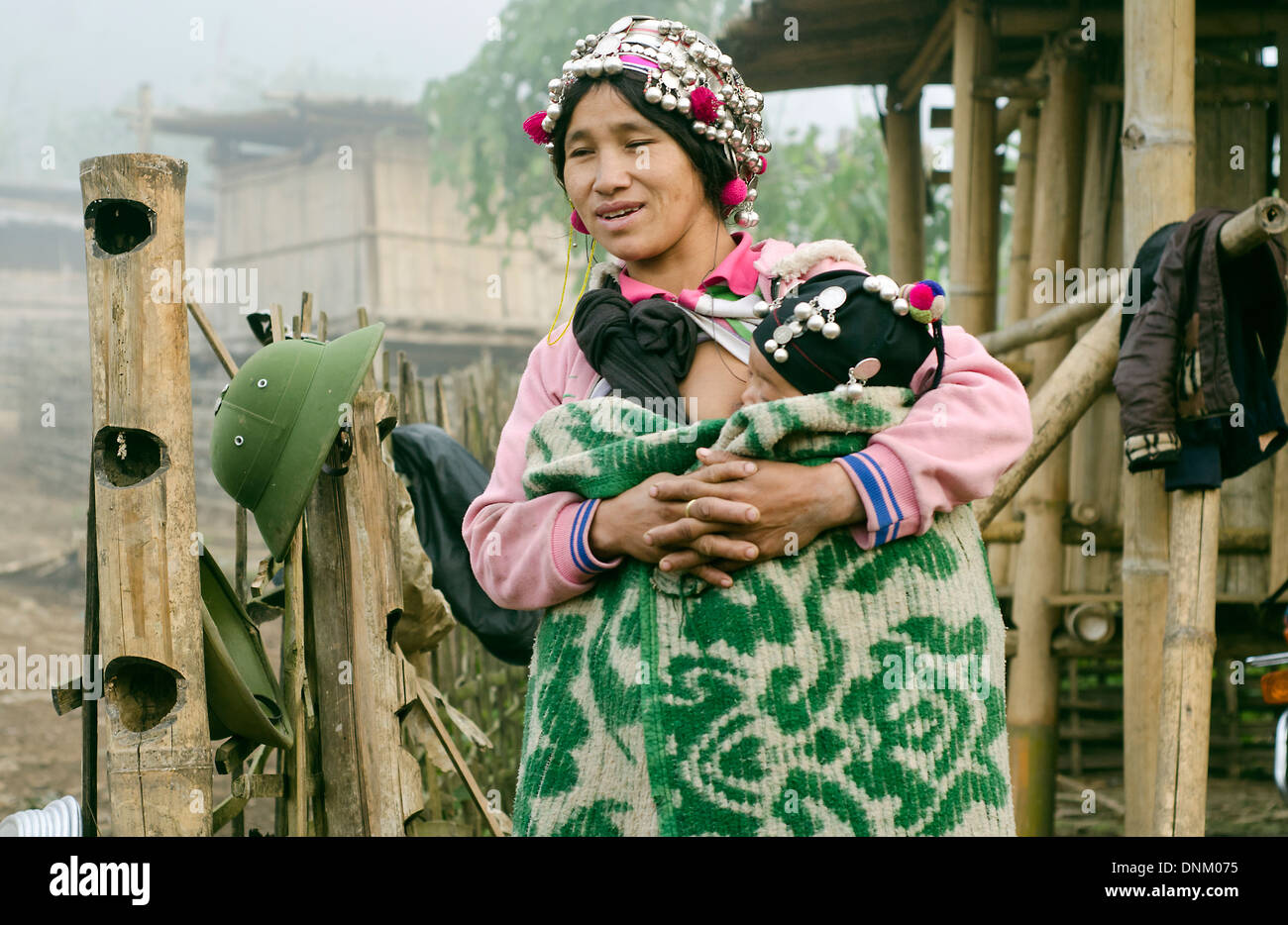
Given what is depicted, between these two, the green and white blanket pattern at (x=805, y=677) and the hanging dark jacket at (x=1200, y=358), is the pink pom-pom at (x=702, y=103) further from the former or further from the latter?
the hanging dark jacket at (x=1200, y=358)

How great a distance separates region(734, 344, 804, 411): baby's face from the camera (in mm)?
1855

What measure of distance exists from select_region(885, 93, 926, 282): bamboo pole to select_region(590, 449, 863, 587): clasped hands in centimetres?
497

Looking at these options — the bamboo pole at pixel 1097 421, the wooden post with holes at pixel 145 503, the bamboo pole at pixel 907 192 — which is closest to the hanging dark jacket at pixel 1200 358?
the bamboo pole at pixel 1097 421

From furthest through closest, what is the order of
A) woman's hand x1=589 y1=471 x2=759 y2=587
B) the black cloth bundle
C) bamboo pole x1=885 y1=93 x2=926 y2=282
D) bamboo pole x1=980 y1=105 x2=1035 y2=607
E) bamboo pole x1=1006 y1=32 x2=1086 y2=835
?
1. bamboo pole x1=885 y1=93 x2=926 y2=282
2. bamboo pole x1=980 y1=105 x2=1035 y2=607
3. bamboo pole x1=1006 y1=32 x2=1086 y2=835
4. the black cloth bundle
5. woman's hand x1=589 y1=471 x2=759 y2=587

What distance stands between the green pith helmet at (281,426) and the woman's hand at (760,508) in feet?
4.09

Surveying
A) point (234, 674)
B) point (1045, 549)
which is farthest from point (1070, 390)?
point (234, 674)

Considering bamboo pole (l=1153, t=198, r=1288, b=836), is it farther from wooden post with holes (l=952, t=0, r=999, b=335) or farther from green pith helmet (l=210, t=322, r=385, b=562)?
green pith helmet (l=210, t=322, r=385, b=562)

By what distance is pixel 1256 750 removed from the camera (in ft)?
25.7

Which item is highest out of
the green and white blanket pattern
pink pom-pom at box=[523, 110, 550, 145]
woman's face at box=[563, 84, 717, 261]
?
pink pom-pom at box=[523, 110, 550, 145]

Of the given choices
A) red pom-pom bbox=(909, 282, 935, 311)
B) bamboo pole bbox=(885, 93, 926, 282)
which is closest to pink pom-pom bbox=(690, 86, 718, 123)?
red pom-pom bbox=(909, 282, 935, 311)
